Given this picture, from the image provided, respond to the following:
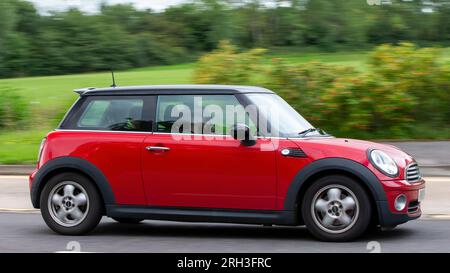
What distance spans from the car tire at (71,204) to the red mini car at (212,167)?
10 millimetres

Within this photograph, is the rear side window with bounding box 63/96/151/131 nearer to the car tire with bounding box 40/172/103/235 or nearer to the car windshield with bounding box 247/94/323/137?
the car tire with bounding box 40/172/103/235

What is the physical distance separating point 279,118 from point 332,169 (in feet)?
2.84

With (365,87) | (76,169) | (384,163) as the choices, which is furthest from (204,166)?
(365,87)

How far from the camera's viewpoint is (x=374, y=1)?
8988 centimetres

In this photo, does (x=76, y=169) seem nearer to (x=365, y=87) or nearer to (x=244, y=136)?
(x=244, y=136)

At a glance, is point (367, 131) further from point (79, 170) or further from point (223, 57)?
point (79, 170)

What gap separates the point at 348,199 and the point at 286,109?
1.38m

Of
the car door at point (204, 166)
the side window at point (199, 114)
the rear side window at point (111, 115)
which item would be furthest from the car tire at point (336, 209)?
the rear side window at point (111, 115)

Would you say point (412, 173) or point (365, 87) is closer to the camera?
point (412, 173)

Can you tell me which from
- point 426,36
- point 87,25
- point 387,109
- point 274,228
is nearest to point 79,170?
point 274,228

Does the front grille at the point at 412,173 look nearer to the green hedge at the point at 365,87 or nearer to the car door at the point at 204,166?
the car door at the point at 204,166

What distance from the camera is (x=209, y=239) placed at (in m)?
8.31

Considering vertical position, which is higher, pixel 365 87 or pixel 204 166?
pixel 204 166

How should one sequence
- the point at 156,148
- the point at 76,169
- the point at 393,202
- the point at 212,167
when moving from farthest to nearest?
the point at 76,169 < the point at 156,148 < the point at 212,167 < the point at 393,202
